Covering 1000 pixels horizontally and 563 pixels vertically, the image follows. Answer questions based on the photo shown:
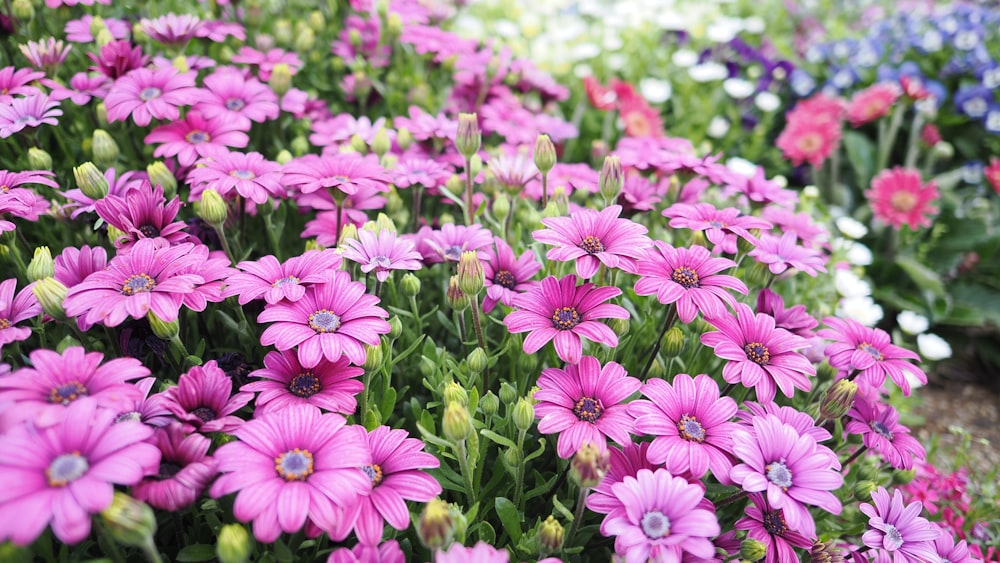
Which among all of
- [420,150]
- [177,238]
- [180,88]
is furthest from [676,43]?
[177,238]

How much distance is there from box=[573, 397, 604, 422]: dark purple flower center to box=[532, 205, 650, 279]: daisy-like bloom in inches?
10.9

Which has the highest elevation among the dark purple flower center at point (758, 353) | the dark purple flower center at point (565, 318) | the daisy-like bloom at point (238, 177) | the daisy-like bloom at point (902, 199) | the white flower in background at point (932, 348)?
the daisy-like bloom at point (238, 177)

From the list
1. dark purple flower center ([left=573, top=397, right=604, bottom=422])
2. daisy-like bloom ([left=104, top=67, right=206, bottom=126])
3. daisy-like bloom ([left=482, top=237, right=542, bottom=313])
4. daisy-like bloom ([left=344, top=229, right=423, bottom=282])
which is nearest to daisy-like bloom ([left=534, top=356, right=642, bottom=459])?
dark purple flower center ([left=573, top=397, right=604, bottom=422])

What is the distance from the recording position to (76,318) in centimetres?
143

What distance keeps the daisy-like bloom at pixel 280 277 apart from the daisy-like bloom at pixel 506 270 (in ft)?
1.37

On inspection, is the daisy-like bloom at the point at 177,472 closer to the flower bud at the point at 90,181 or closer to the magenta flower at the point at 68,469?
the magenta flower at the point at 68,469

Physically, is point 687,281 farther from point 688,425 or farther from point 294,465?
point 294,465

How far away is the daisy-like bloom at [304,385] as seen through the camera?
4.34ft

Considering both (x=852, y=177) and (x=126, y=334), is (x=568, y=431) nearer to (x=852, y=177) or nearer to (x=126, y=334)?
(x=126, y=334)

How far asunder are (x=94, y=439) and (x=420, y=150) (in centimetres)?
161

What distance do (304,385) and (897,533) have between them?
137cm

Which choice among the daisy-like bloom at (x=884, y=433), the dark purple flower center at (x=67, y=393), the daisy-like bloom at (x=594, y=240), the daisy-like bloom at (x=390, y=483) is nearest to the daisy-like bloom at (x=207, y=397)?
the dark purple flower center at (x=67, y=393)

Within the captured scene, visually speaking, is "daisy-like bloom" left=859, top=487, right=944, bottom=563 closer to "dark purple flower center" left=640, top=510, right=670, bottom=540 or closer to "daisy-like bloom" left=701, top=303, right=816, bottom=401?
"daisy-like bloom" left=701, top=303, right=816, bottom=401

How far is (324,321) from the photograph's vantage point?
4.66 ft
